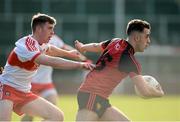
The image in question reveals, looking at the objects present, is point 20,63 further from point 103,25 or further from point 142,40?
point 103,25

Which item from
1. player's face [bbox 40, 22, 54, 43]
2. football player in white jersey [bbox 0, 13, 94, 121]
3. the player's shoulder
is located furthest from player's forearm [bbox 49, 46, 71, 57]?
the player's shoulder

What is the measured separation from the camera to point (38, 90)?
14.7m

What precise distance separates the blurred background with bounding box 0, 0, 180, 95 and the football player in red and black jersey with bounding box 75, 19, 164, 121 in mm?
23171

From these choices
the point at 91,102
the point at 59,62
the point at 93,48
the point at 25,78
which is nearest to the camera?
the point at 91,102

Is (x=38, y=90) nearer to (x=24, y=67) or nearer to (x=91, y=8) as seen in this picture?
(x=24, y=67)

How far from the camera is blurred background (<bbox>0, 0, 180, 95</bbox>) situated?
1355 inches

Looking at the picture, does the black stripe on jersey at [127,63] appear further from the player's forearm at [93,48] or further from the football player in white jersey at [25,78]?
the football player in white jersey at [25,78]

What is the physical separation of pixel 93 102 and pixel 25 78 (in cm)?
143

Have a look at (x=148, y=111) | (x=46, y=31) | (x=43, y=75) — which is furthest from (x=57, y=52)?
(x=148, y=111)

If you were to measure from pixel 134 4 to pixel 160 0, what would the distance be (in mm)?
1553

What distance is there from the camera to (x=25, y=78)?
10578mm

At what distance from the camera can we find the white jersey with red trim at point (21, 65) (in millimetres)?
10133

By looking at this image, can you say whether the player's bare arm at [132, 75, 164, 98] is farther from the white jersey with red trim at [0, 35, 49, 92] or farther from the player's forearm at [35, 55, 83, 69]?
the white jersey with red trim at [0, 35, 49, 92]

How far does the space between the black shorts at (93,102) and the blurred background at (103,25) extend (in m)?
23.3
